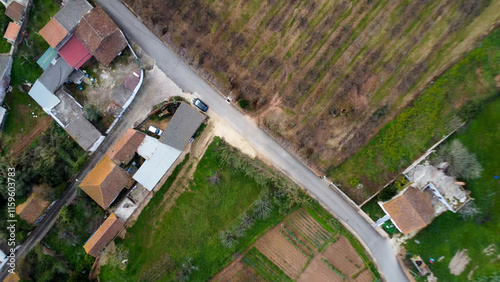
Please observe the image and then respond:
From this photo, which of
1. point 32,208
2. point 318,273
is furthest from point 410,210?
point 32,208

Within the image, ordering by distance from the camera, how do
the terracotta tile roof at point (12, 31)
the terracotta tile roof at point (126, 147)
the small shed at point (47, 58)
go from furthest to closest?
1. the terracotta tile roof at point (12, 31)
2. the small shed at point (47, 58)
3. the terracotta tile roof at point (126, 147)

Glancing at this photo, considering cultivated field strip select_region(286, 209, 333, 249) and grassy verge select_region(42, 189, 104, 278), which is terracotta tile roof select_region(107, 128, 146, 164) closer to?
grassy verge select_region(42, 189, 104, 278)

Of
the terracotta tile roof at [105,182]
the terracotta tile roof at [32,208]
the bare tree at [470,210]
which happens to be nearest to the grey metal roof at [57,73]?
the terracotta tile roof at [105,182]

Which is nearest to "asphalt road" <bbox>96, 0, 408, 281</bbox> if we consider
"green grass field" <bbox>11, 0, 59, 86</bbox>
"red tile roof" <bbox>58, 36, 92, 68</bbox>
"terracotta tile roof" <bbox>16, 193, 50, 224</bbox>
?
"red tile roof" <bbox>58, 36, 92, 68</bbox>

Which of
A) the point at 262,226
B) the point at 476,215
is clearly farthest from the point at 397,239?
the point at 262,226

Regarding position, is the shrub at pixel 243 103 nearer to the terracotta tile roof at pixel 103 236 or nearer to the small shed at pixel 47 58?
the terracotta tile roof at pixel 103 236

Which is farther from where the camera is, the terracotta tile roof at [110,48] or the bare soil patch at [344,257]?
the terracotta tile roof at [110,48]

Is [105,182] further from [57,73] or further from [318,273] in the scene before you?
[318,273]
